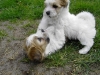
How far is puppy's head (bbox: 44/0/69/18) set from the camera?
489 cm

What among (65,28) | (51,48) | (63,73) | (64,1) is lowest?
(63,73)

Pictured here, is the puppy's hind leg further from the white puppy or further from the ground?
the ground

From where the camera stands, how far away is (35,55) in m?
4.72

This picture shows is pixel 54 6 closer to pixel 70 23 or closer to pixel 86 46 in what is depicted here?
pixel 70 23

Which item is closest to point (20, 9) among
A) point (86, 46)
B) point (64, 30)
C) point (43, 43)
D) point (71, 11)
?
point (71, 11)

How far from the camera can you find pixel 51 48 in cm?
501

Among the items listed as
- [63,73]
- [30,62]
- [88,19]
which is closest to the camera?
[63,73]

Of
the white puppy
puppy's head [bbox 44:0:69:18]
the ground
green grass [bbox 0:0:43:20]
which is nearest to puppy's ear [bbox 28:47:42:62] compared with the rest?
the ground

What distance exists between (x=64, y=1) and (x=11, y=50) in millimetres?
1414

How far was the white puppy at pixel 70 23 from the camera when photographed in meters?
4.97

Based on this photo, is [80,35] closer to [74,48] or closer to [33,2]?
[74,48]

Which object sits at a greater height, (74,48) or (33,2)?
(33,2)

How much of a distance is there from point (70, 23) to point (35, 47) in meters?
0.88

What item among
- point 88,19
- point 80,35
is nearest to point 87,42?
point 80,35
